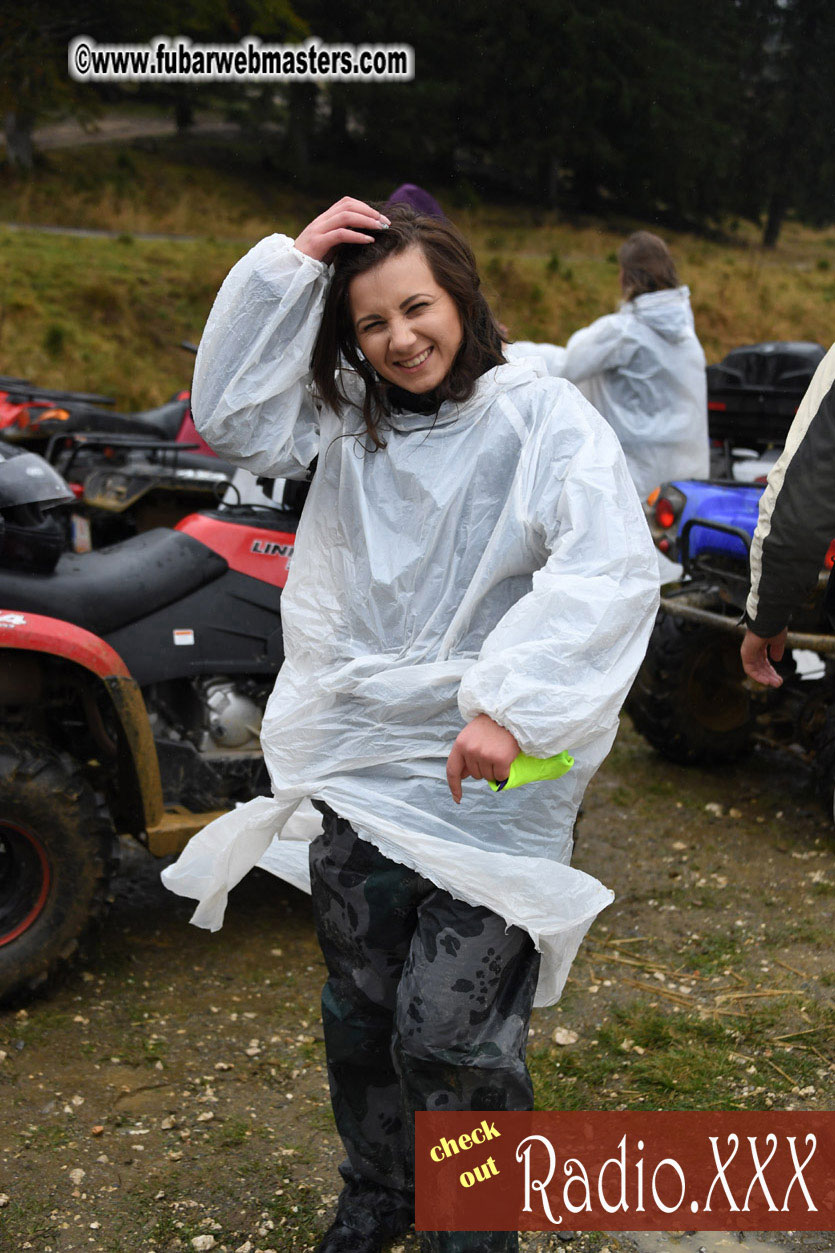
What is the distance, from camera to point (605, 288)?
21.1 meters

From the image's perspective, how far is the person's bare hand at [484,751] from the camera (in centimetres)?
171

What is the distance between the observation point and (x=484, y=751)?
171 centimetres

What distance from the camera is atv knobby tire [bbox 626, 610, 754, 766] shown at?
15.3ft

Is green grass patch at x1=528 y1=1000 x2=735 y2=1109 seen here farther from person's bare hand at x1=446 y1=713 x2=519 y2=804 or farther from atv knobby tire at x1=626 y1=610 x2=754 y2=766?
atv knobby tire at x1=626 y1=610 x2=754 y2=766

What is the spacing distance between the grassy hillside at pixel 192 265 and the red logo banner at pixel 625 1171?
12.2 m

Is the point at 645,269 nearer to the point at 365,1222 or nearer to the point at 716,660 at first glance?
the point at 716,660

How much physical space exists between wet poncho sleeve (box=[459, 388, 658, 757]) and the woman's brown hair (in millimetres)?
199

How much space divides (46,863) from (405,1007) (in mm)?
1415

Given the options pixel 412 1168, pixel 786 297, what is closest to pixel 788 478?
pixel 412 1168

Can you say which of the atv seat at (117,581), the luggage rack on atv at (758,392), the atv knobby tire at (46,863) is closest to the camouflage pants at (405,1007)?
the atv knobby tire at (46,863)

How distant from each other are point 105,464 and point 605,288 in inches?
660

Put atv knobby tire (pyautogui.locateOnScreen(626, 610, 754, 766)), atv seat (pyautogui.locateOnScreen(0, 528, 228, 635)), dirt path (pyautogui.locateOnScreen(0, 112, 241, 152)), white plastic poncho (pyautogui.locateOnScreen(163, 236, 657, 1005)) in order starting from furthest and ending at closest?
dirt path (pyautogui.locateOnScreen(0, 112, 241, 152)) < atv knobby tire (pyautogui.locateOnScreen(626, 610, 754, 766)) < atv seat (pyautogui.locateOnScreen(0, 528, 228, 635)) < white plastic poncho (pyautogui.locateOnScreen(163, 236, 657, 1005))

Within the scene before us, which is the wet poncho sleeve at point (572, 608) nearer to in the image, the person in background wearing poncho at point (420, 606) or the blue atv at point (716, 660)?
the person in background wearing poncho at point (420, 606)

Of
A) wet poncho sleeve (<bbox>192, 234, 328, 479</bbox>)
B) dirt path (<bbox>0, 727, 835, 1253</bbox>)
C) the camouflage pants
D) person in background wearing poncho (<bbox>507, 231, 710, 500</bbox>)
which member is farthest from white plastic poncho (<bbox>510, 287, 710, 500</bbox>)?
the camouflage pants
